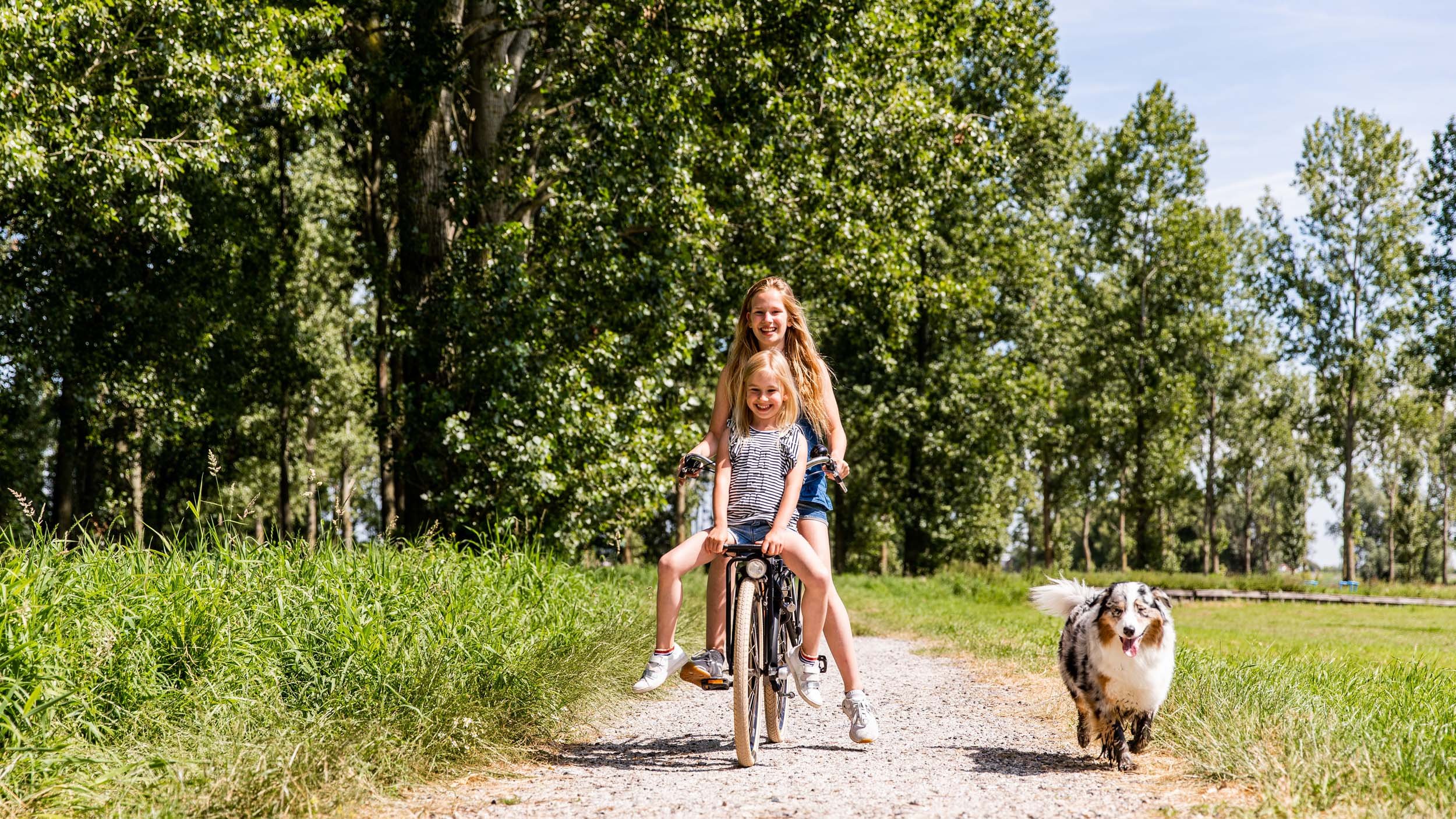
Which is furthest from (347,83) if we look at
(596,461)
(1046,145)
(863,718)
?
(1046,145)

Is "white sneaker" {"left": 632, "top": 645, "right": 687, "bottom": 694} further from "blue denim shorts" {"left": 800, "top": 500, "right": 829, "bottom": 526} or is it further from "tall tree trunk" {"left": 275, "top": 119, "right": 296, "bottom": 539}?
"tall tree trunk" {"left": 275, "top": 119, "right": 296, "bottom": 539}

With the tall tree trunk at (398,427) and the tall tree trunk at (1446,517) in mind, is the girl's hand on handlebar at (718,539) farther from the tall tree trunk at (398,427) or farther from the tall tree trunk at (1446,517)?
the tall tree trunk at (1446,517)

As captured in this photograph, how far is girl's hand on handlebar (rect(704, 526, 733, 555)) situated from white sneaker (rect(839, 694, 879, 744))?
107 centimetres

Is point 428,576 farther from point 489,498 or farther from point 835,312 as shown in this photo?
point 835,312

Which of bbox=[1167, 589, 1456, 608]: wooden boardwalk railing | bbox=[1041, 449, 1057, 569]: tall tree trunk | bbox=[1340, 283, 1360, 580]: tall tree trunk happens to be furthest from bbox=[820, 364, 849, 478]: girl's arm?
bbox=[1340, 283, 1360, 580]: tall tree trunk

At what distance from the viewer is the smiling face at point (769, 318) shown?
18.4 ft

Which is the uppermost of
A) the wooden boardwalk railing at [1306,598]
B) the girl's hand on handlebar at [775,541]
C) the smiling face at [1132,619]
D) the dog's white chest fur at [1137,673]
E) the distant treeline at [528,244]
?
the distant treeline at [528,244]

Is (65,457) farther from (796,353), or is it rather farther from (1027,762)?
(1027,762)

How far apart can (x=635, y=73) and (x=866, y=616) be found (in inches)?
299

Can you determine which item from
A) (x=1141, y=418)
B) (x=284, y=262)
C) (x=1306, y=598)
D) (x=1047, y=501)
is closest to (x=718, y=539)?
(x=284, y=262)

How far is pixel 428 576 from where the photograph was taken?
21.3 ft

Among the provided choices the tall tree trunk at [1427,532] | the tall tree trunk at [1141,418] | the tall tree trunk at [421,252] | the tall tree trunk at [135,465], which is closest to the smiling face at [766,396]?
the tall tree trunk at [421,252]

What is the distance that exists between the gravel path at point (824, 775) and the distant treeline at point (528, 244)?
226 cm

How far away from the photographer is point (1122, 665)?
15.1ft
